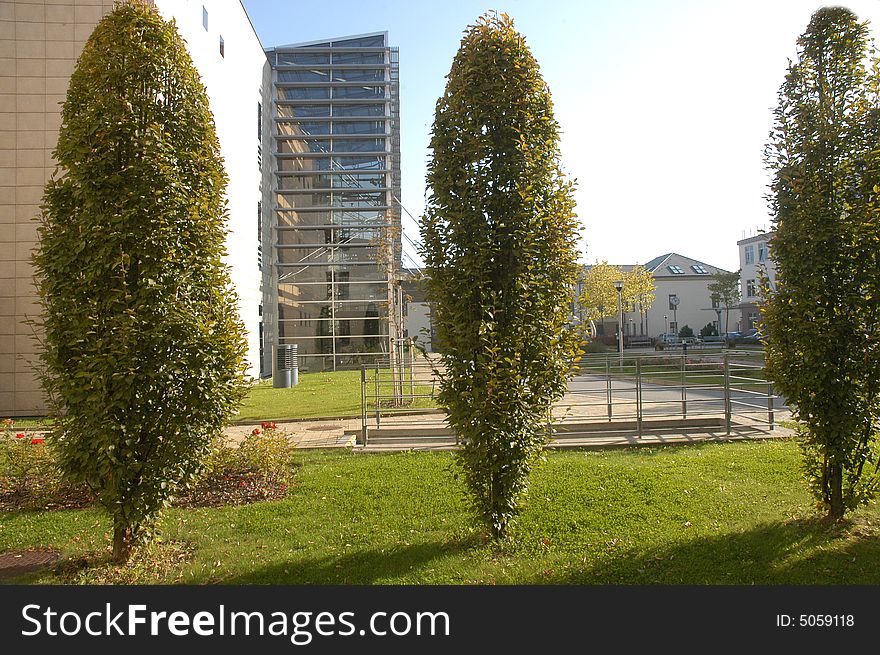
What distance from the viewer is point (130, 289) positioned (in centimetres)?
504

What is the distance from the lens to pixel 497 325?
17.1ft

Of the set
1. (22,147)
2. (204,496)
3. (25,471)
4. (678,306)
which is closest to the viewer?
(204,496)

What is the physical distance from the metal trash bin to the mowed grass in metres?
15.7

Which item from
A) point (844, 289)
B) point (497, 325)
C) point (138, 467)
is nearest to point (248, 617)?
point (138, 467)

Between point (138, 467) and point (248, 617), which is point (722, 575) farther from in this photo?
point (138, 467)

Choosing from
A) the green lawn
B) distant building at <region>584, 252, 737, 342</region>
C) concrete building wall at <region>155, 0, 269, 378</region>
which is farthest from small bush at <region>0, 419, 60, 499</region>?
distant building at <region>584, 252, 737, 342</region>

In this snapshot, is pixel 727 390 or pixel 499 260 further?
pixel 727 390

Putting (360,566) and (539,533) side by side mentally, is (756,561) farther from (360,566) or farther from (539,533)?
(360,566)

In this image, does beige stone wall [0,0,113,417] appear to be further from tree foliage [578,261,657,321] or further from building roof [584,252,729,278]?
building roof [584,252,729,278]

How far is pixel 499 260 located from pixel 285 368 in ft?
68.1

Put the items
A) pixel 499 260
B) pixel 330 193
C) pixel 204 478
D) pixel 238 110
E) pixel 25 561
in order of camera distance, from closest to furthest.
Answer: pixel 499 260 → pixel 25 561 → pixel 204 478 → pixel 238 110 → pixel 330 193

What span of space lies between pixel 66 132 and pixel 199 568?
393 cm

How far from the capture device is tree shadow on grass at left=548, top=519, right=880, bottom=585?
15.5 feet

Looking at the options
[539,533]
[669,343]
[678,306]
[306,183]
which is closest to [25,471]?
[539,533]
